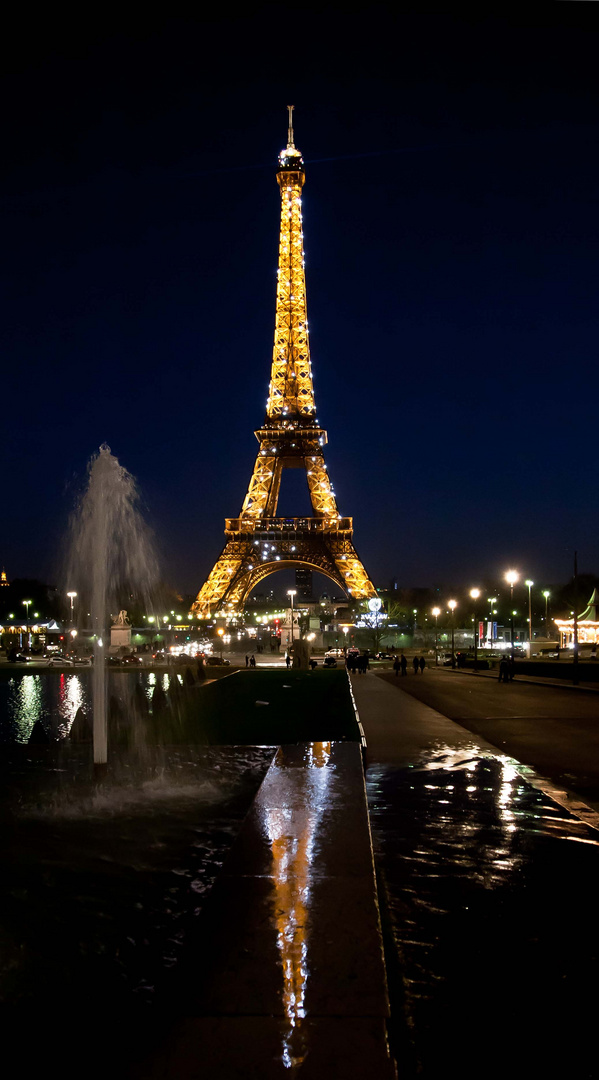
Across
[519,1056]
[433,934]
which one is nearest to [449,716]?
[433,934]

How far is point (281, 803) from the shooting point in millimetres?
7043

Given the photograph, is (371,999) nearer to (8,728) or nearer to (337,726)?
(337,726)

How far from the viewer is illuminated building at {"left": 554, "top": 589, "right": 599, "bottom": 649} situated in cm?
5981

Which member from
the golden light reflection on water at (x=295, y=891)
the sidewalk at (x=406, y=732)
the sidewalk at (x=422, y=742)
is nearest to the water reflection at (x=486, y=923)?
the golden light reflection on water at (x=295, y=891)

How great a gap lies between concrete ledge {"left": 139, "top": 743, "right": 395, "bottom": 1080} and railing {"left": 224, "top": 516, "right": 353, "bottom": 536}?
64.6 meters

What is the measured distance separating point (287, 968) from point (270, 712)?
15.5 m

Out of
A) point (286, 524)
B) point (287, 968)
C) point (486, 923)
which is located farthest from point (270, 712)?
point (286, 524)

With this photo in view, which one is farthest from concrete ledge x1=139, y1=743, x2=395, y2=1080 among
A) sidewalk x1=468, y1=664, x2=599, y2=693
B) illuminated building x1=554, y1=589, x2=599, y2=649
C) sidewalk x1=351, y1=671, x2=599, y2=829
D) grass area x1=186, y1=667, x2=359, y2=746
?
illuminated building x1=554, y1=589, x2=599, y2=649

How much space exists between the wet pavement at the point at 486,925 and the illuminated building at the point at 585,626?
173 ft

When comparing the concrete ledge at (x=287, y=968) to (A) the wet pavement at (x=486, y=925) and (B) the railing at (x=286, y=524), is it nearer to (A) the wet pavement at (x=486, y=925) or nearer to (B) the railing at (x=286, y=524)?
(A) the wet pavement at (x=486, y=925)

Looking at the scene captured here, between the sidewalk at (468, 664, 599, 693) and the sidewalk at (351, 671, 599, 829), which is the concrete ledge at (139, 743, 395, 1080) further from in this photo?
the sidewalk at (468, 664, 599, 693)

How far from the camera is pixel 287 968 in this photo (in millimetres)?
3807

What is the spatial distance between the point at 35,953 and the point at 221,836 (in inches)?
114

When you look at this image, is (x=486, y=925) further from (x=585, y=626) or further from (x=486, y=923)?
(x=585, y=626)
